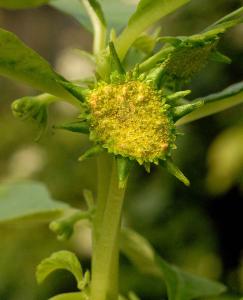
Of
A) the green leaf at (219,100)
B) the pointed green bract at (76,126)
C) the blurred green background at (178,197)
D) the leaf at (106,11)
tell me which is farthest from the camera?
the blurred green background at (178,197)

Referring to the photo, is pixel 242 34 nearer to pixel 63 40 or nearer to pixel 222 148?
pixel 222 148

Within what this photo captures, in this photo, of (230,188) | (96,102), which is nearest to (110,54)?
(96,102)

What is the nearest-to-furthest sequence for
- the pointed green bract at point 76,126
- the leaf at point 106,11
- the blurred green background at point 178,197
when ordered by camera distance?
the pointed green bract at point 76,126 < the leaf at point 106,11 < the blurred green background at point 178,197

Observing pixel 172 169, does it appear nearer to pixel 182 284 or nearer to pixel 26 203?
pixel 182 284

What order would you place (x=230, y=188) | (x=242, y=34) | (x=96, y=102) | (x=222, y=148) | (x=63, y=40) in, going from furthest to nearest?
(x=63, y=40) → (x=242, y=34) → (x=230, y=188) → (x=222, y=148) → (x=96, y=102)

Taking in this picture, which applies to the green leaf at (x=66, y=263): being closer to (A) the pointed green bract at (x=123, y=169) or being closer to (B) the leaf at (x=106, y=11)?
(A) the pointed green bract at (x=123, y=169)

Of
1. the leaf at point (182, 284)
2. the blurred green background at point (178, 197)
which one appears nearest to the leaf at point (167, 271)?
the leaf at point (182, 284)

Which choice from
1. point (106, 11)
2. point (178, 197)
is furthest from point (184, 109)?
point (178, 197)
